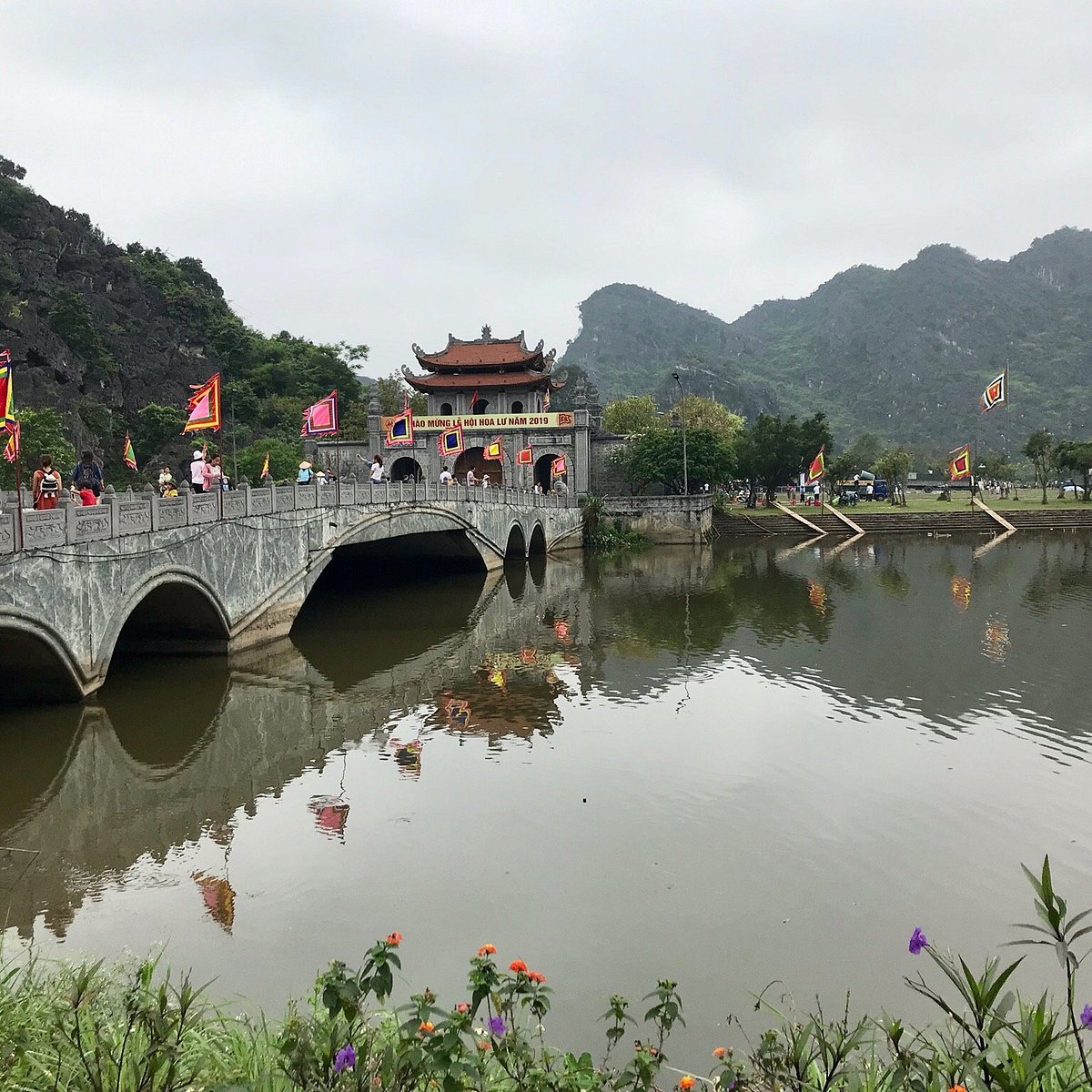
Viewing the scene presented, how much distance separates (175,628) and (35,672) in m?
4.04

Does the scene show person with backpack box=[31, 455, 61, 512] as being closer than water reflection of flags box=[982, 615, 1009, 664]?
Yes

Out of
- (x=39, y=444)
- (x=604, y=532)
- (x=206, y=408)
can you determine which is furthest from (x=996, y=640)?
(x=39, y=444)

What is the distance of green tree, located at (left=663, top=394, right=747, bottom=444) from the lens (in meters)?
58.0

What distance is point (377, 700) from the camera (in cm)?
1485

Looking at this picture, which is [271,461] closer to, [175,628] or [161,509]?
[175,628]

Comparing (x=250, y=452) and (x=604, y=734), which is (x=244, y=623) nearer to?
(x=604, y=734)

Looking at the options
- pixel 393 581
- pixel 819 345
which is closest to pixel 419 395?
pixel 393 581

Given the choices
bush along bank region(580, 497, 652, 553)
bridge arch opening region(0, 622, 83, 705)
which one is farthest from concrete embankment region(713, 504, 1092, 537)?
bridge arch opening region(0, 622, 83, 705)

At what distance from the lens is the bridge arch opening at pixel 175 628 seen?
16344 mm

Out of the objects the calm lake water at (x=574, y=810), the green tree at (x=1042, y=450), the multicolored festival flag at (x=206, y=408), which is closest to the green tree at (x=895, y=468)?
the green tree at (x=1042, y=450)

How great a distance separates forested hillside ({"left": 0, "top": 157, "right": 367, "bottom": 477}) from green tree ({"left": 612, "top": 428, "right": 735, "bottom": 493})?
22008 millimetres

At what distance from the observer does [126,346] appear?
193 ft

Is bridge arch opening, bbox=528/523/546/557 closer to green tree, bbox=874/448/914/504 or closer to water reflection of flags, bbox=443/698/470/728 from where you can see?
water reflection of flags, bbox=443/698/470/728

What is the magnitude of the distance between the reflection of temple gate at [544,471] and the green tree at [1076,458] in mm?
30265
